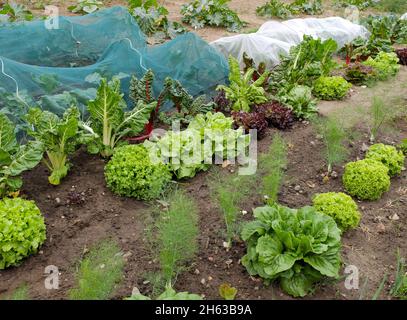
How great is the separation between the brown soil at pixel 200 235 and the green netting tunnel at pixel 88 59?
3.06 feet

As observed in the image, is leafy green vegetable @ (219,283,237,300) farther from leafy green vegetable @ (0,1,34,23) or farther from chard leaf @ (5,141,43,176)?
leafy green vegetable @ (0,1,34,23)

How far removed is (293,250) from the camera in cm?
378

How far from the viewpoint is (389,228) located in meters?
4.68

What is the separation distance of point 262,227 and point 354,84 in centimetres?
522

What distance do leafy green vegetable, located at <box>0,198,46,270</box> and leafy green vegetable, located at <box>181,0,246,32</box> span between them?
8.00 m

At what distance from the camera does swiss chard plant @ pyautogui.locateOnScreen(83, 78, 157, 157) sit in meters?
5.07

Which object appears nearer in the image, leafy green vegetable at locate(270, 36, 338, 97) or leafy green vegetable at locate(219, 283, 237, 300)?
leafy green vegetable at locate(219, 283, 237, 300)

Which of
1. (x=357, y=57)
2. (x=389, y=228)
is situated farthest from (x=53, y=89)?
(x=357, y=57)

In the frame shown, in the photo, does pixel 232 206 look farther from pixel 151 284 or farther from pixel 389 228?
pixel 389 228

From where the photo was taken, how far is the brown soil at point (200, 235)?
3.85 meters

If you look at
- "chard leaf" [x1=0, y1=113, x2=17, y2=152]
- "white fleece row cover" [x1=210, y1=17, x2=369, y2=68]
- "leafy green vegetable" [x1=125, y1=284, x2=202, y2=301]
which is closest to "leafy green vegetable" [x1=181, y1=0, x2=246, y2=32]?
"white fleece row cover" [x1=210, y1=17, x2=369, y2=68]

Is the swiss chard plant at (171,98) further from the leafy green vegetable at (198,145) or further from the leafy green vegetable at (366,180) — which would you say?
the leafy green vegetable at (366,180)

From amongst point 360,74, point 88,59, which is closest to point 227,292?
point 88,59

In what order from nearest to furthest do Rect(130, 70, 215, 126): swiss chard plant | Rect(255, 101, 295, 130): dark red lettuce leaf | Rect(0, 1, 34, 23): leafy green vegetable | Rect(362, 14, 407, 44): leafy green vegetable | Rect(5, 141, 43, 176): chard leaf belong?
Rect(5, 141, 43, 176): chard leaf < Rect(130, 70, 215, 126): swiss chard plant < Rect(255, 101, 295, 130): dark red lettuce leaf < Rect(0, 1, 34, 23): leafy green vegetable < Rect(362, 14, 407, 44): leafy green vegetable
